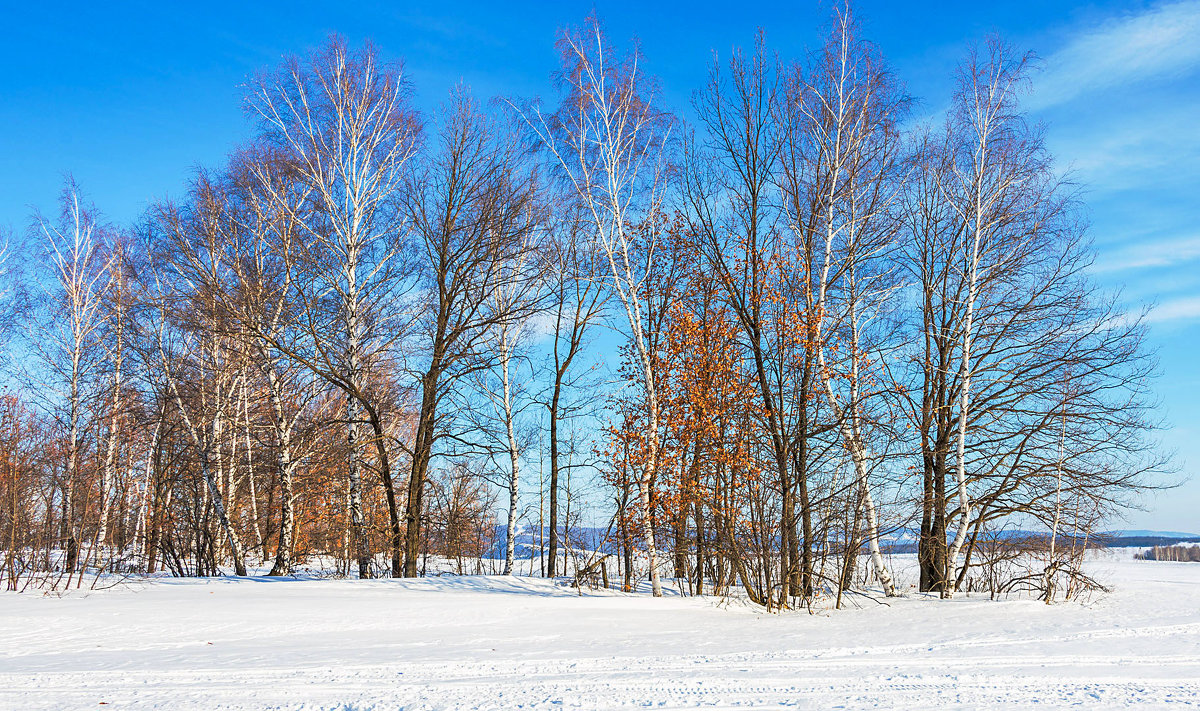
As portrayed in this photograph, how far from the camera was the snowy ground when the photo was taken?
5.44 m

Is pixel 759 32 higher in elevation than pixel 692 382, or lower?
higher

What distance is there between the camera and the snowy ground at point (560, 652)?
544cm

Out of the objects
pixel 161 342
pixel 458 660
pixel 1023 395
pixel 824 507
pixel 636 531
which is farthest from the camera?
pixel 161 342

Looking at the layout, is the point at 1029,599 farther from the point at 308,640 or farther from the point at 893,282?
the point at 308,640

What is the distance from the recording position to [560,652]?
7.71 m

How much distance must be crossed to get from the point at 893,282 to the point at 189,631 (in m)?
13.9

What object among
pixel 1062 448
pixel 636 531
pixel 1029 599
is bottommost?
pixel 1029 599

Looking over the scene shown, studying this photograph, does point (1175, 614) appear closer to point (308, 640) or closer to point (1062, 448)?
point (1062, 448)

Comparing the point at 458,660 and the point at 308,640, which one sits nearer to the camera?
the point at 458,660

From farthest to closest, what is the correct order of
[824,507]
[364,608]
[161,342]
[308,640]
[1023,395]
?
[161,342], [1023,395], [824,507], [364,608], [308,640]

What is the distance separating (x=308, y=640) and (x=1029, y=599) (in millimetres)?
12815

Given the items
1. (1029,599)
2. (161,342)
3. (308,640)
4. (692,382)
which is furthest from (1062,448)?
(161,342)

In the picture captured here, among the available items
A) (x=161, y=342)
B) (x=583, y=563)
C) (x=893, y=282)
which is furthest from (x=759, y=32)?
(x=161, y=342)

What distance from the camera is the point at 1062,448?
14109 millimetres
